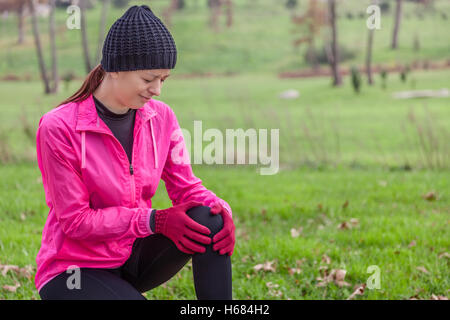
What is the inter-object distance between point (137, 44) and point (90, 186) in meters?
0.63

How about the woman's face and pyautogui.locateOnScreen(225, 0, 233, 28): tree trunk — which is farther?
pyautogui.locateOnScreen(225, 0, 233, 28): tree trunk

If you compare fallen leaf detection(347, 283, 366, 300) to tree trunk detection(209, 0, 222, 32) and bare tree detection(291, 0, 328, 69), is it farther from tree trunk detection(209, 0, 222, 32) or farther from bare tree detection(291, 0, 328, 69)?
tree trunk detection(209, 0, 222, 32)

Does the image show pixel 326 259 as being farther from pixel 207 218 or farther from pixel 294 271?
pixel 207 218

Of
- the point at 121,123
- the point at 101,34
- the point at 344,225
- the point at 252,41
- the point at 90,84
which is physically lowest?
the point at 252,41

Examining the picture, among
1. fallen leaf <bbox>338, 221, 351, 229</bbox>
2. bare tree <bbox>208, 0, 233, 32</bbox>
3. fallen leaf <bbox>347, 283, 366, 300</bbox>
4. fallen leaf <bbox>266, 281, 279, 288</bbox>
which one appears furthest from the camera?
bare tree <bbox>208, 0, 233, 32</bbox>

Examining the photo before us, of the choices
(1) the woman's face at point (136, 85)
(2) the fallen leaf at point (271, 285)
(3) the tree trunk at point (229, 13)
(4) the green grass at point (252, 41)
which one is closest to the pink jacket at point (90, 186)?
(1) the woman's face at point (136, 85)

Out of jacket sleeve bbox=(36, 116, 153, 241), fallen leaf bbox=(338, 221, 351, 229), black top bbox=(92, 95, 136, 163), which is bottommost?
fallen leaf bbox=(338, 221, 351, 229)

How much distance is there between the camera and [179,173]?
2701 millimetres

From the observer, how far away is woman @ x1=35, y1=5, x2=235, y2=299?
7.29 ft

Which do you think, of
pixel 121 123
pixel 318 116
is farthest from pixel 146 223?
pixel 318 116

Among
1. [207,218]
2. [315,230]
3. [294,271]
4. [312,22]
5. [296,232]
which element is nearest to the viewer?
[207,218]

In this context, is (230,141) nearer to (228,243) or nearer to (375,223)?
(375,223)

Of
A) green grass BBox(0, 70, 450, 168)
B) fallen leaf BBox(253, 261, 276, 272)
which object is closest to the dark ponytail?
fallen leaf BBox(253, 261, 276, 272)
